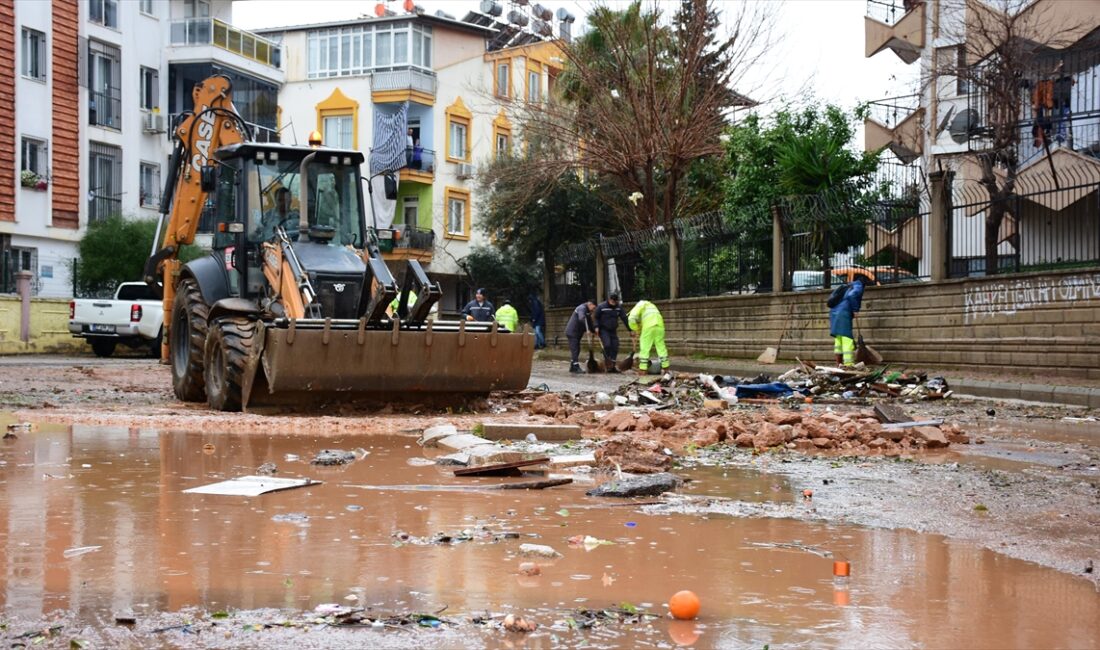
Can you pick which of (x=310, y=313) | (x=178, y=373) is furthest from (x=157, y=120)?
(x=310, y=313)

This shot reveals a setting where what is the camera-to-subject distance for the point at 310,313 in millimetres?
12164

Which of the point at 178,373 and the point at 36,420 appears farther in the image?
the point at 178,373

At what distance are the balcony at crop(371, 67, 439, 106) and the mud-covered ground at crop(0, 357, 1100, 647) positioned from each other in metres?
35.3

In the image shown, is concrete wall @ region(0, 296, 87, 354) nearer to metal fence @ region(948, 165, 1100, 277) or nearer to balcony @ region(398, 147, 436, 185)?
balcony @ region(398, 147, 436, 185)

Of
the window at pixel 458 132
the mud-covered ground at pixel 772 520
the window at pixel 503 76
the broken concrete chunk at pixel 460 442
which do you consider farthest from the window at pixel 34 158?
the broken concrete chunk at pixel 460 442

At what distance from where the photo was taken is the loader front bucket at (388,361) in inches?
454

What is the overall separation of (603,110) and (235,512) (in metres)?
24.0

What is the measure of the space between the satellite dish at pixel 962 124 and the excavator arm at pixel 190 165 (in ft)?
53.2

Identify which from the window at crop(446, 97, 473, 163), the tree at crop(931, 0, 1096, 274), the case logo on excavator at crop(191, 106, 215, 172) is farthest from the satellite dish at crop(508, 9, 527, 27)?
the case logo on excavator at crop(191, 106, 215, 172)

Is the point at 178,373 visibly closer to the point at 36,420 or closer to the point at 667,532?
the point at 36,420

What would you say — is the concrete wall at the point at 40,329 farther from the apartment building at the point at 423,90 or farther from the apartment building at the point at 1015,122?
the apartment building at the point at 1015,122

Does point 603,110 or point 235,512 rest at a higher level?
point 603,110

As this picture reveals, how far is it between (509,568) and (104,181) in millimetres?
35259

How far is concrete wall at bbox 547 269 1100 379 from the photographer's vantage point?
15969mm
